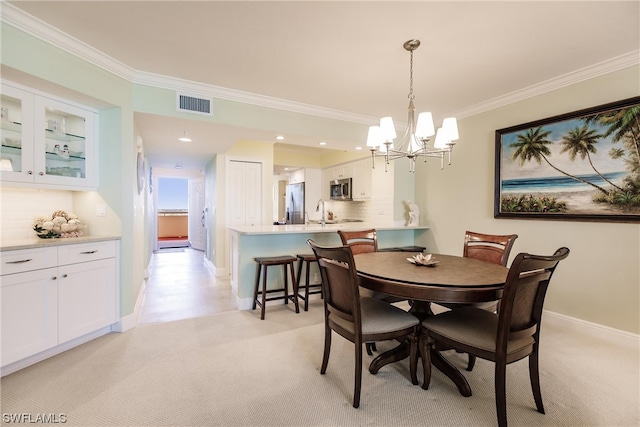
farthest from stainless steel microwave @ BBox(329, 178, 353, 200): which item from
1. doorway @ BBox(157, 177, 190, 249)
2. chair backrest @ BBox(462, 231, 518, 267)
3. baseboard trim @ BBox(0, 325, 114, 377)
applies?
doorway @ BBox(157, 177, 190, 249)

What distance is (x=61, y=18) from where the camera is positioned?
2061mm

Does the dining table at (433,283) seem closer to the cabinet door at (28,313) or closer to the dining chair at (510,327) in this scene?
the dining chair at (510,327)

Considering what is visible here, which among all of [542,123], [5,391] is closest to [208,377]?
[5,391]

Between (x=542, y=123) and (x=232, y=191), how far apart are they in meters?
4.53

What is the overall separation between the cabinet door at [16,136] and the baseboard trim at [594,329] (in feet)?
16.7

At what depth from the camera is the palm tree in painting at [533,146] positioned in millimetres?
3074

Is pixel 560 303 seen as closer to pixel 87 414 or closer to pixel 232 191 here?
pixel 87 414

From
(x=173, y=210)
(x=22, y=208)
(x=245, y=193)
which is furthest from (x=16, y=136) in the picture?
(x=173, y=210)

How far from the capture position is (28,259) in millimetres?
2094

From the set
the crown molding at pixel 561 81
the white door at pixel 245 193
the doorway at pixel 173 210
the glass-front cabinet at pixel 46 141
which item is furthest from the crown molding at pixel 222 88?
the doorway at pixel 173 210

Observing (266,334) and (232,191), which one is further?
(232,191)

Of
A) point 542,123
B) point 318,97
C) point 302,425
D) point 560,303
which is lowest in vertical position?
point 302,425

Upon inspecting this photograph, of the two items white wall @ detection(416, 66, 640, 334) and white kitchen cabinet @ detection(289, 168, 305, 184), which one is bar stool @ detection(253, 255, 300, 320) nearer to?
white wall @ detection(416, 66, 640, 334)

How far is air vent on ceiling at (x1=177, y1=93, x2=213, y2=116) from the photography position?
304 cm
